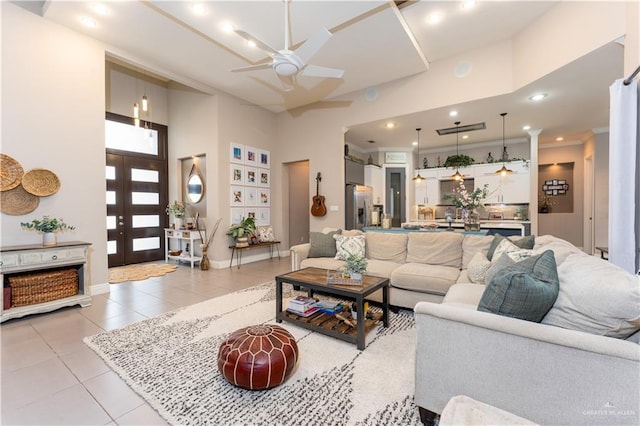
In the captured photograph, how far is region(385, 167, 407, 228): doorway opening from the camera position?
300 inches

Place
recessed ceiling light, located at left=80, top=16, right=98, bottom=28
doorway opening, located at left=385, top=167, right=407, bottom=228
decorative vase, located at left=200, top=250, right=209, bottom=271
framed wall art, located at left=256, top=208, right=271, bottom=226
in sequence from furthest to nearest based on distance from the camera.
A: doorway opening, located at left=385, top=167, right=407, bottom=228 < framed wall art, located at left=256, top=208, right=271, bottom=226 < decorative vase, located at left=200, top=250, right=209, bottom=271 < recessed ceiling light, located at left=80, top=16, right=98, bottom=28

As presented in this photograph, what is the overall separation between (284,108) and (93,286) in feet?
16.7

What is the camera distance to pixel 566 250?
2.20 meters

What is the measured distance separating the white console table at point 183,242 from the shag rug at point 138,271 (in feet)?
0.96

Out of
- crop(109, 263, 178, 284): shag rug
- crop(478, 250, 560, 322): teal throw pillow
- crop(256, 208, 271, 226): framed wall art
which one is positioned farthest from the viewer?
crop(256, 208, 271, 226): framed wall art

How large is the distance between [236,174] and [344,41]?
11.2 feet

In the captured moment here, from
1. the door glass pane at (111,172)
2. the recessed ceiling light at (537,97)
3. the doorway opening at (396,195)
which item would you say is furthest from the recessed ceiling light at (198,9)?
the doorway opening at (396,195)

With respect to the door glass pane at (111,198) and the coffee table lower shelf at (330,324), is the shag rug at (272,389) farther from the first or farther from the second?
the door glass pane at (111,198)

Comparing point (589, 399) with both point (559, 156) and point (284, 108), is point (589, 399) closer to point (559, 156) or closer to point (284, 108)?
point (284, 108)

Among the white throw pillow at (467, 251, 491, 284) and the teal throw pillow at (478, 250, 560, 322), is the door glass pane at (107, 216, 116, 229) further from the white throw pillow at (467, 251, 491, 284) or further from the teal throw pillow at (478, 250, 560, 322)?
the teal throw pillow at (478, 250, 560, 322)

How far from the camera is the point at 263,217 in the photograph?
679cm

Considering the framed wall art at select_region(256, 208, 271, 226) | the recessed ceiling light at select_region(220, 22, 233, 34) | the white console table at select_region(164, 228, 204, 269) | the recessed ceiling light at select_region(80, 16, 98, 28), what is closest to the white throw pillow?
the recessed ceiling light at select_region(220, 22, 233, 34)

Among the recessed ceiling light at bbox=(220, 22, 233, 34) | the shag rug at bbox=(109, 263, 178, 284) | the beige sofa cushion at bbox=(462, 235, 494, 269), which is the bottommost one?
the shag rug at bbox=(109, 263, 178, 284)

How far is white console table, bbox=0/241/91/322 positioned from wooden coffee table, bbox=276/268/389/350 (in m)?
2.62
